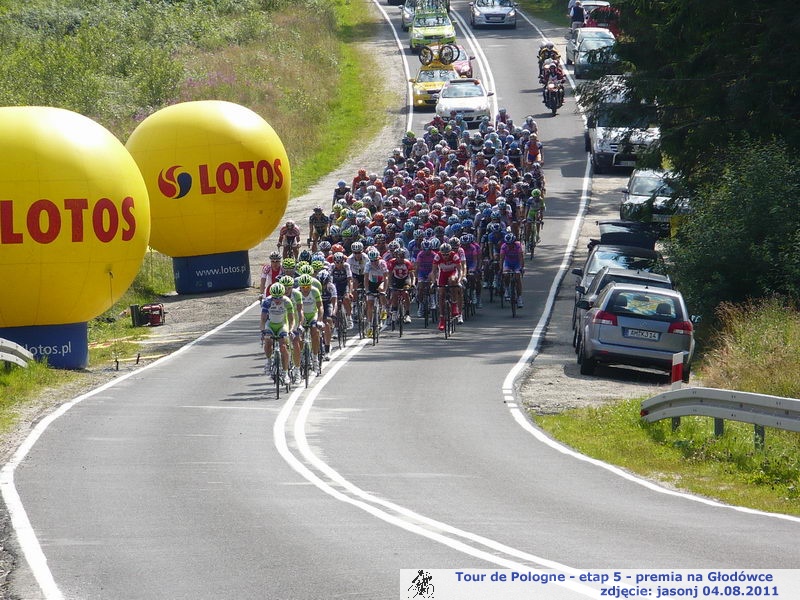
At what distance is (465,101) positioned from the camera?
49.7 m

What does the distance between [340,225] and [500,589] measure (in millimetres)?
20390

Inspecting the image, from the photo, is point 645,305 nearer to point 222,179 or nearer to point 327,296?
point 327,296

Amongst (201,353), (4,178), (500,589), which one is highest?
(4,178)

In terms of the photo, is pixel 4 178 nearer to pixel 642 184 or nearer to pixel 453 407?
pixel 453 407

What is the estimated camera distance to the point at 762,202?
86.1 feet

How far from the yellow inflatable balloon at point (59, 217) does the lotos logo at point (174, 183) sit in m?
7.28

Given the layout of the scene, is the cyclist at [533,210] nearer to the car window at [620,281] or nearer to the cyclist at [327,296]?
the car window at [620,281]

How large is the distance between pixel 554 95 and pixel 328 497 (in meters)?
41.8

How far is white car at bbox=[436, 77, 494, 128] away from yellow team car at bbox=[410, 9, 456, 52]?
12174mm

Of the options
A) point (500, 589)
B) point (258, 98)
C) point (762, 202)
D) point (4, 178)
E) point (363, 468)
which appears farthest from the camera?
point (258, 98)

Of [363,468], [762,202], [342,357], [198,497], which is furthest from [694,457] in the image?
[762,202]

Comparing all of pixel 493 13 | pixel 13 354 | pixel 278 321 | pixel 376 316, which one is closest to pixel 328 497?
pixel 278 321

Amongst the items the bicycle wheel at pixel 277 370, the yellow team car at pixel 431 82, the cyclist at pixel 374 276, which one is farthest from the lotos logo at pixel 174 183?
the yellow team car at pixel 431 82

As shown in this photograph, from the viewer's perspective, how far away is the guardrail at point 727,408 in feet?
48.5
